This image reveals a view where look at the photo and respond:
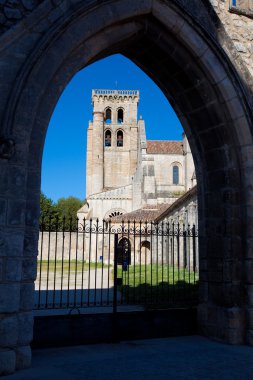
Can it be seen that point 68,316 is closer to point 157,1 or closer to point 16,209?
point 16,209

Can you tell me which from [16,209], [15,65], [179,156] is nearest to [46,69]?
Result: [15,65]

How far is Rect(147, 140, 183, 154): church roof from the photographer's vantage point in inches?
1975

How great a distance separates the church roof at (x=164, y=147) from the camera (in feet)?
165

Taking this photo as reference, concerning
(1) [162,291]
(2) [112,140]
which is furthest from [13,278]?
(2) [112,140]

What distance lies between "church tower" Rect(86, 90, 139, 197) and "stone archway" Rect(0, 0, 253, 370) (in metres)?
50.4

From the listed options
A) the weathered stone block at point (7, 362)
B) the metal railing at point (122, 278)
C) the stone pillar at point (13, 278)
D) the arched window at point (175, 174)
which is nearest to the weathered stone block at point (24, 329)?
the stone pillar at point (13, 278)

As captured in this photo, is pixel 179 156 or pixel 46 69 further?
pixel 179 156

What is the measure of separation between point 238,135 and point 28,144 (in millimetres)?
3610

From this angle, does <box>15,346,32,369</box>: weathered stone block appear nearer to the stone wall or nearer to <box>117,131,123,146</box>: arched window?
the stone wall

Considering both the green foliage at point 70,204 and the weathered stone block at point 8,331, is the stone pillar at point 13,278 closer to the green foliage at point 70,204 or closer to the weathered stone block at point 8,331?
the weathered stone block at point 8,331

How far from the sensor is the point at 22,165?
482 centimetres

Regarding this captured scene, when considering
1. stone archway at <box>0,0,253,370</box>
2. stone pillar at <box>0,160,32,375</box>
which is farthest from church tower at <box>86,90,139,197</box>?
stone pillar at <box>0,160,32,375</box>

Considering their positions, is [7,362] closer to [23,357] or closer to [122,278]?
[23,357]

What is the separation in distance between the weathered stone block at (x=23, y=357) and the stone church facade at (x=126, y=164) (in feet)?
125
